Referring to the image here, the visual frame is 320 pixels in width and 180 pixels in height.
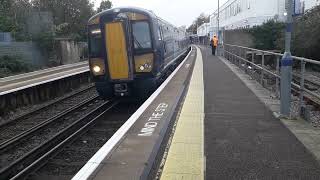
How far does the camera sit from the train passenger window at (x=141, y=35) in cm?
1276

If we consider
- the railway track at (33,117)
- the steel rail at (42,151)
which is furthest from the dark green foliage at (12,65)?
the steel rail at (42,151)

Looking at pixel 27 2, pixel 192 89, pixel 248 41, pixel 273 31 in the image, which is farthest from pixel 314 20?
pixel 27 2

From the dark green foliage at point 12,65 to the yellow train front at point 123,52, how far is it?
17.7 meters

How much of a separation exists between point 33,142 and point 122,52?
12.4 feet

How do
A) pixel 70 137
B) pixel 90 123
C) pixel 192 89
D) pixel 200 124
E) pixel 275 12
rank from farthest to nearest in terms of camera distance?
pixel 275 12 < pixel 192 89 < pixel 90 123 < pixel 70 137 < pixel 200 124

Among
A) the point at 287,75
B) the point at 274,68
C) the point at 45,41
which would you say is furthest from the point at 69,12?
the point at 287,75

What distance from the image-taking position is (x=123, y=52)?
1248 centimetres

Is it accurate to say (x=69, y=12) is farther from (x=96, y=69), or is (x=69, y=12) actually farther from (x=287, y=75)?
(x=287, y=75)

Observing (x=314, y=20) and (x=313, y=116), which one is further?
(x=314, y=20)

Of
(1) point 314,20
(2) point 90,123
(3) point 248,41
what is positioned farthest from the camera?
(3) point 248,41

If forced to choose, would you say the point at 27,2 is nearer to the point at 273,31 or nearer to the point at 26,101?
the point at 273,31

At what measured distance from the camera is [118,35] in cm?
1243

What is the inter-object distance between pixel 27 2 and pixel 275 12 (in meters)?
26.6

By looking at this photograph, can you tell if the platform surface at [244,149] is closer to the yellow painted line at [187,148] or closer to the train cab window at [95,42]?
the yellow painted line at [187,148]
